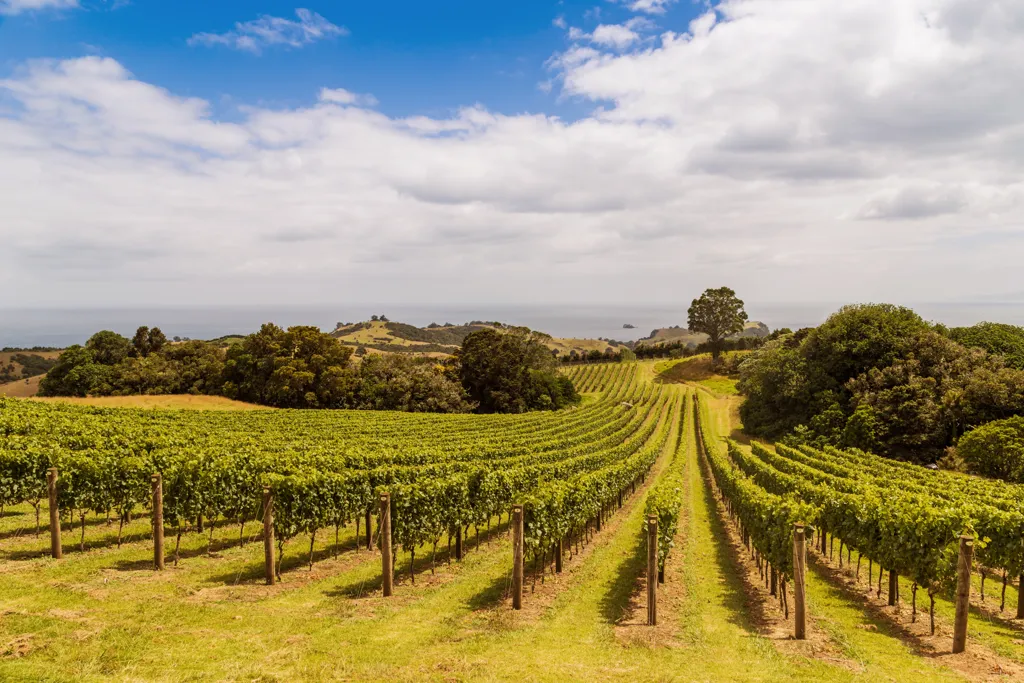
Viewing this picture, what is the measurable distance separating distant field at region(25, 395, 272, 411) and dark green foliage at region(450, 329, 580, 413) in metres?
27.9

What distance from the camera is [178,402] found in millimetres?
68188

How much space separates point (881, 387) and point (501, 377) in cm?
4573

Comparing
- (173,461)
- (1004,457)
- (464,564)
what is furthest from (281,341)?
(1004,457)

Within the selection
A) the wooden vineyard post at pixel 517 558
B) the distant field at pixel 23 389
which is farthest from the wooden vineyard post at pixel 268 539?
the distant field at pixel 23 389

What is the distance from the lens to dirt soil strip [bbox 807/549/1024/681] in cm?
1026

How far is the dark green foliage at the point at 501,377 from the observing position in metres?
78.1

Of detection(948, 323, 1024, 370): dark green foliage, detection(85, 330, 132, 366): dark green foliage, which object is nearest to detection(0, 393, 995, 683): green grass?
detection(948, 323, 1024, 370): dark green foliage

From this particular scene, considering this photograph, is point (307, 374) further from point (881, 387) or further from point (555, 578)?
point (881, 387)

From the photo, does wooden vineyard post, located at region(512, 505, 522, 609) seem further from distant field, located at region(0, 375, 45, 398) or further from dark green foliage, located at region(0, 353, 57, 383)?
dark green foliage, located at region(0, 353, 57, 383)

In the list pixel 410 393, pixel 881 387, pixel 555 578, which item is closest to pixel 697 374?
pixel 881 387

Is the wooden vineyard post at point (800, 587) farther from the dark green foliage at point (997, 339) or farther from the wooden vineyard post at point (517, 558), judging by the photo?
the dark green foliage at point (997, 339)

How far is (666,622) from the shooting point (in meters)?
12.7

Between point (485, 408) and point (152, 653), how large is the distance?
69717 millimetres

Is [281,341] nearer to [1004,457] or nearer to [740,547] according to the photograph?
[740,547]
